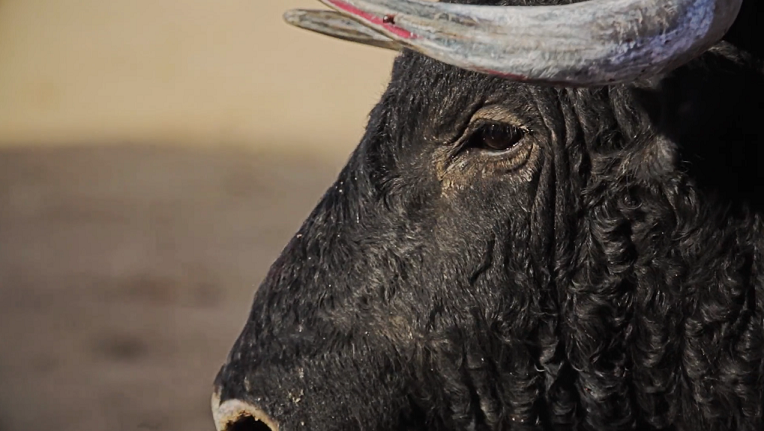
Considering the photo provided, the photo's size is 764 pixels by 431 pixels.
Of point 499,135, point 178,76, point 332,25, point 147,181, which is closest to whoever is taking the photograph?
point 332,25

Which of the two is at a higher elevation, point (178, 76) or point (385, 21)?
point (385, 21)

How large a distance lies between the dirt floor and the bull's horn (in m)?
5.14

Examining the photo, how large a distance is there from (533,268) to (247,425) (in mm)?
1009

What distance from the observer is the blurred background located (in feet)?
27.2

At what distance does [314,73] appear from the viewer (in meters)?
15.3

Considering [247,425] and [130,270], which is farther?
[130,270]

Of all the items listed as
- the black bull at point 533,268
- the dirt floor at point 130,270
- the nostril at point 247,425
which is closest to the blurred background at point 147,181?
the dirt floor at point 130,270

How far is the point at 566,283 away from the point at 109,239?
25.3 feet

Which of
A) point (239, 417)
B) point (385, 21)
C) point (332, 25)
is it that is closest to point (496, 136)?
point (332, 25)

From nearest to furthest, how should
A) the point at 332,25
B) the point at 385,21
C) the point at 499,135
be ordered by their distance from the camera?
1. the point at 385,21
2. the point at 332,25
3. the point at 499,135

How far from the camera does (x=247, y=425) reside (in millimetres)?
3396

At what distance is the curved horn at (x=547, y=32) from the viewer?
92.8 inches

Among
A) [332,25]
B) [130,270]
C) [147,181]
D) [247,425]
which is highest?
[332,25]

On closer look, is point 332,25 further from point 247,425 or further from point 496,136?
point 247,425
